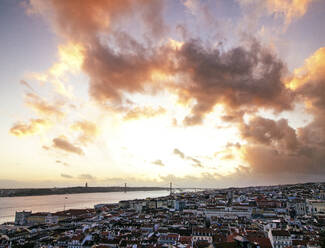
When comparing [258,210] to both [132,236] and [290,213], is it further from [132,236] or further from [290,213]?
[132,236]

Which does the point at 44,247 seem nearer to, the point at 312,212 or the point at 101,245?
the point at 101,245

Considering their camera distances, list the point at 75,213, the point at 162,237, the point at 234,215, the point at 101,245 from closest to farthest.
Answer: the point at 101,245
the point at 162,237
the point at 234,215
the point at 75,213

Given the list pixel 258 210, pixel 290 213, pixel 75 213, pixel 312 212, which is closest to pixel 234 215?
pixel 258 210

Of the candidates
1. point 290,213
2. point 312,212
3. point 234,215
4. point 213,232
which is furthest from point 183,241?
point 312,212

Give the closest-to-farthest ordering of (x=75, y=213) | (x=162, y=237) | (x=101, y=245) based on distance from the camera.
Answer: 1. (x=101, y=245)
2. (x=162, y=237)
3. (x=75, y=213)

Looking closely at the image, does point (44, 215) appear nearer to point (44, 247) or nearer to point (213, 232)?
point (44, 247)

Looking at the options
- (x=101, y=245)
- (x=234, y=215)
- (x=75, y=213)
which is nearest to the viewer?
(x=101, y=245)

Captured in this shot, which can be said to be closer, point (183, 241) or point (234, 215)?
point (183, 241)

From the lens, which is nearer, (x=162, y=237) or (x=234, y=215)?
(x=162, y=237)

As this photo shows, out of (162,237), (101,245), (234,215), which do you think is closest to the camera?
(101,245)
